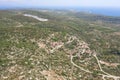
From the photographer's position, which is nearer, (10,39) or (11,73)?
(11,73)

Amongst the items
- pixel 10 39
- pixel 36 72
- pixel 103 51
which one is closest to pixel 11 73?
pixel 36 72

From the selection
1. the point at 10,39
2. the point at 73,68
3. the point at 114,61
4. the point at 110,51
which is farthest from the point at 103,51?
the point at 10,39

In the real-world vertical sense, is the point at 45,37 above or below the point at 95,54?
above

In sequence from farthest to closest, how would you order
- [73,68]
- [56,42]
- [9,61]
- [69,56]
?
[56,42] < [69,56] < [73,68] < [9,61]

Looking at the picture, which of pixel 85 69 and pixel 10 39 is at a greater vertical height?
pixel 10 39

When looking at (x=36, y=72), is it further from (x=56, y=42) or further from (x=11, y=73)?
(x=56, y=42)

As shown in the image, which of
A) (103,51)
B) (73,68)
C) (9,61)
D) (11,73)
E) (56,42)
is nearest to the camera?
(11,73)

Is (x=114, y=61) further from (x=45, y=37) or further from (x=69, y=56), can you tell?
(x=45, y=37)

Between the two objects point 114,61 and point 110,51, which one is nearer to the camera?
point 114,61

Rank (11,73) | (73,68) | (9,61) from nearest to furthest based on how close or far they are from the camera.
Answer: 1. (11,73)
2. (9,61)
3. (73,68)
